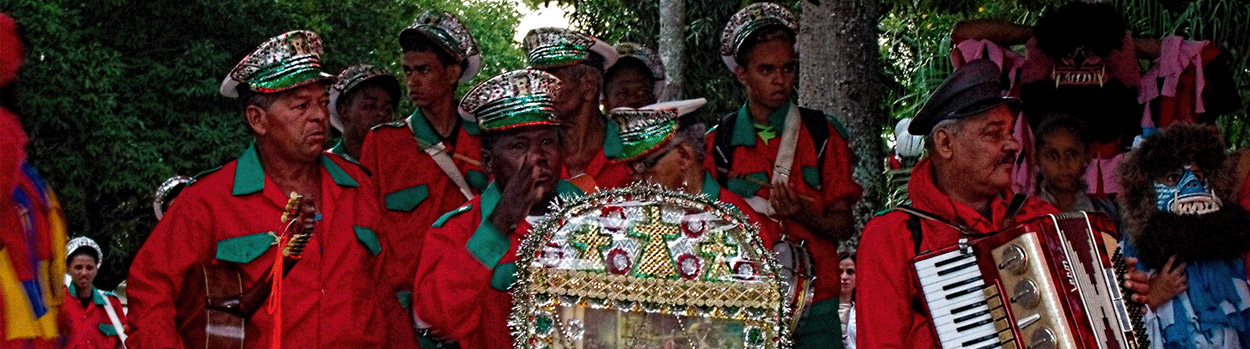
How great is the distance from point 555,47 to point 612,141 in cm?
93

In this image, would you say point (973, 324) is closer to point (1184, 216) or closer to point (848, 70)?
point (1184, 216)

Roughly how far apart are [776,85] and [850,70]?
93.8 inches

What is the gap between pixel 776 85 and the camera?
8242mm

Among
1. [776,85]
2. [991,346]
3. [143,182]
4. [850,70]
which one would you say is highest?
[143,182]

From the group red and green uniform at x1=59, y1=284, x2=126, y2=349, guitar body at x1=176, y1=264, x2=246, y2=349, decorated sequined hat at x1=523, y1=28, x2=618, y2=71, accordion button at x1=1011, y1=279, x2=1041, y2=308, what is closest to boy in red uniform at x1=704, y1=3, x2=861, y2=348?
decorated sequined hat at x1=523, y1=28, x2=618, y2=71

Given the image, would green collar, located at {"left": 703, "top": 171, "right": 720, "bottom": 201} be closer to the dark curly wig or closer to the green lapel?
the green lapel

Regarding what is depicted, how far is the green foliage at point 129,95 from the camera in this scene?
23594 mm

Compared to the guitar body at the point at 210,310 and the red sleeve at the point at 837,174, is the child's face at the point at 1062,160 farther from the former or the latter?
the guitar body at the point at 210,310

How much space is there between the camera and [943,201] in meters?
5.93

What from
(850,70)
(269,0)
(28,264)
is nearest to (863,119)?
(850,70)

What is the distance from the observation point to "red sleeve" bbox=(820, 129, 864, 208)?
7.95 metres

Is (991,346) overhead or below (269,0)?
below

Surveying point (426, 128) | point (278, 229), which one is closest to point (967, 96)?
point (278, 229)

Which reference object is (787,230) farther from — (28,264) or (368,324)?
(28,264)
